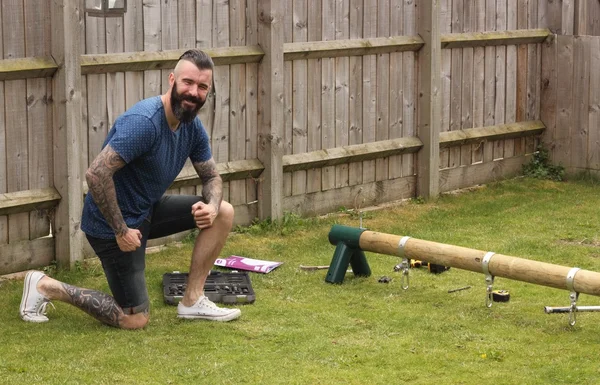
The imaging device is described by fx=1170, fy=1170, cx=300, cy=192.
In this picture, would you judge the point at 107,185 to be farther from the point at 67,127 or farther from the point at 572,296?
the point at 572,296

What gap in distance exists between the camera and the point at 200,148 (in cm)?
677

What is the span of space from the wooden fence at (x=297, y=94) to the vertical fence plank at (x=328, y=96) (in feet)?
0.05

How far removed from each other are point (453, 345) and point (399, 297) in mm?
1122

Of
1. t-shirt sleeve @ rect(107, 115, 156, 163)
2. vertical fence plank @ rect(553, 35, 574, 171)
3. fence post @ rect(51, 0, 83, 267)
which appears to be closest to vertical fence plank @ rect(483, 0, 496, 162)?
vertical fence plank @ rect(553, 35, 574, 171)

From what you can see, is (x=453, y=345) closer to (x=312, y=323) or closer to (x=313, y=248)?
(x=312, y=323)

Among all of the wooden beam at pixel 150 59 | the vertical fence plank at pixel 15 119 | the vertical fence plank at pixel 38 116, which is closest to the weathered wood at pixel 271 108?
the wooden beam at pixel 150 59

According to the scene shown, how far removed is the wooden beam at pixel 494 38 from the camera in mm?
10828

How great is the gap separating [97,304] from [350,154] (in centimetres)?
393

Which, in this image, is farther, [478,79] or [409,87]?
[478,79]

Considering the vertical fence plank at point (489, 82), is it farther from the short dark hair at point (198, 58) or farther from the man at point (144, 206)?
the short dark hair at point (198, 58)

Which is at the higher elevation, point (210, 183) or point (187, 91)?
point (187, 91)

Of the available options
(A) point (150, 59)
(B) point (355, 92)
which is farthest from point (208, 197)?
(B) point (355, 92)

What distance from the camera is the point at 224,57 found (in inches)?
346

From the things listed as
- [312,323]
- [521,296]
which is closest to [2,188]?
[312,323]
